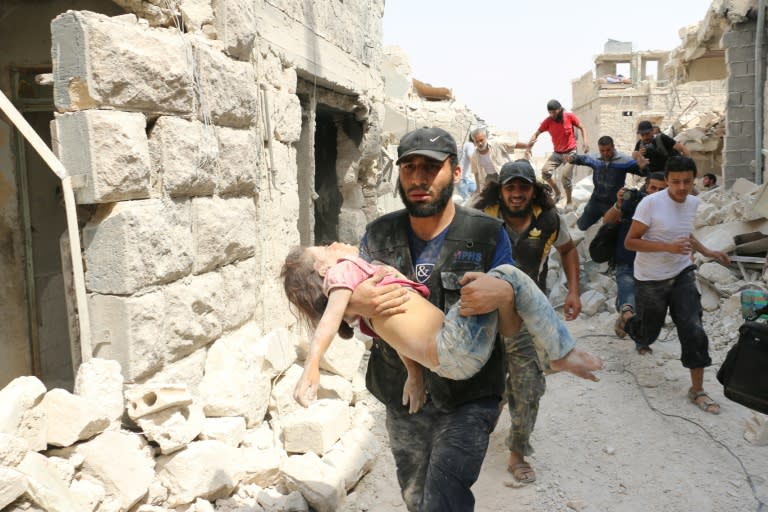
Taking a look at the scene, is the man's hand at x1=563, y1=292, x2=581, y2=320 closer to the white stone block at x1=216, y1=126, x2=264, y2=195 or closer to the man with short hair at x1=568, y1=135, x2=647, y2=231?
the white stone block at x1=216, y1=126, x2=264, y2=195

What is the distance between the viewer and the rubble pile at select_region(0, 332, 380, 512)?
2840mm

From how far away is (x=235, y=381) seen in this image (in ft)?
13.3

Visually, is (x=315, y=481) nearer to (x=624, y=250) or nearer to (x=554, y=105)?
(x=624, y=250)

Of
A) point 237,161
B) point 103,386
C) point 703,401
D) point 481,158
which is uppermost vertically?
point 481,158

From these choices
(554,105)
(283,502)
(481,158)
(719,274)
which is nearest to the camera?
(283,502)

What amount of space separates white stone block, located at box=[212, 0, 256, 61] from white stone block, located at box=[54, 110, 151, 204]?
1.11 m

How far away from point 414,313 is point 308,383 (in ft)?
1.66

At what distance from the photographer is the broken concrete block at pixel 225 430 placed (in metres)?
3.74

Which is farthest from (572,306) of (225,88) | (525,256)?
(225,88)

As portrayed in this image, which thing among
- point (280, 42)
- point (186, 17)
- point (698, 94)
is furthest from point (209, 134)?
point (698, 94)

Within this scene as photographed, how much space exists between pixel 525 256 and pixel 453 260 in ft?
5.89

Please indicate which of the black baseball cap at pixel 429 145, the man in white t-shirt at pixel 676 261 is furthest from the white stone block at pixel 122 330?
the man in white t-shirt at pixel 676 261

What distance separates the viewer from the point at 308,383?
2.42 m

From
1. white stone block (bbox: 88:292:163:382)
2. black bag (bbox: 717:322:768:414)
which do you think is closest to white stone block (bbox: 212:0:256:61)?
white stone block (bbox: 88:292:163:382)
